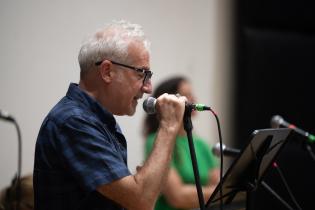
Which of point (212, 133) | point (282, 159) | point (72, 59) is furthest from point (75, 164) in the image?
point (282, 159)

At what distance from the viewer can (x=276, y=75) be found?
11.7 ft

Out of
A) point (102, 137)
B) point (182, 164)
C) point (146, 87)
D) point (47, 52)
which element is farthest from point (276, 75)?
point (102, 137)

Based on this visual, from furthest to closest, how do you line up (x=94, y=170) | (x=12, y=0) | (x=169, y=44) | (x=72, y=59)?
(x=169, y=44), (x=72, y=59), (x=12, y=0), (x=94, y=170)

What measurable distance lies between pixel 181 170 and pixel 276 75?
1377mm

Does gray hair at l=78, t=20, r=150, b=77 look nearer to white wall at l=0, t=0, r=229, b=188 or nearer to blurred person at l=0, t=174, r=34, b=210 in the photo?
blurred person at l=0, t=174, r=34, b=210

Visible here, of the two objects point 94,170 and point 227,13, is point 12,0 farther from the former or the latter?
point 227,13

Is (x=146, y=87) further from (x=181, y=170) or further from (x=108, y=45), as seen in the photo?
(x=181, y=170)

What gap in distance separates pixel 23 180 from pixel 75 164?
2.53 feet

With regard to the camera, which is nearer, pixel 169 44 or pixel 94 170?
pixel 94 170

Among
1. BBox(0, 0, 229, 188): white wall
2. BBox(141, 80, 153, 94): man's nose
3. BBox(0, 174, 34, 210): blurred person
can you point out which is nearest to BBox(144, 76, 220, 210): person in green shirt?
BBox(0, 0, 229, 188): white wall

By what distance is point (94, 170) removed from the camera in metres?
1.36

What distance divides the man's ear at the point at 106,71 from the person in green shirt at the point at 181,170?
0.86 m

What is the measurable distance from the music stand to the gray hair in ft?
1.64

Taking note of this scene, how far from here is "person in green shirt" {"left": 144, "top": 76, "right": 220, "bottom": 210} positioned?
2.47 meters
